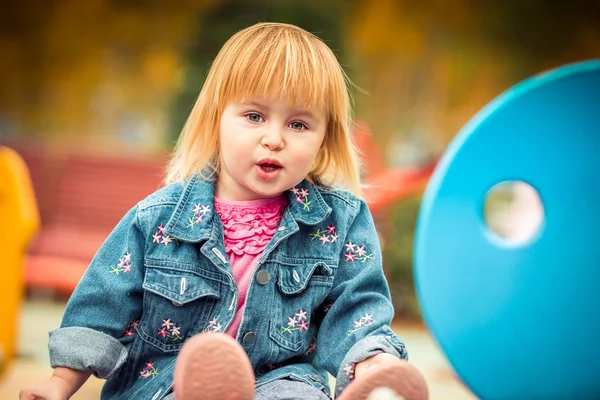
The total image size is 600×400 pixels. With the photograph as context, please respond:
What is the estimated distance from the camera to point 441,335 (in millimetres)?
1652

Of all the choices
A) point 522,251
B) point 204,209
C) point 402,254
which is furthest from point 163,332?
point 402,254

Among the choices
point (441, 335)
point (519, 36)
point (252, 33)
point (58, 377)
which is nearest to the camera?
point (58, 377)

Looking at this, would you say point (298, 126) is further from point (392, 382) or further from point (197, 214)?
point (392, 382)

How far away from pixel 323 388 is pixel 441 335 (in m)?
0.33

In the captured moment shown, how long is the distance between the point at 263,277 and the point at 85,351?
0.35 metres

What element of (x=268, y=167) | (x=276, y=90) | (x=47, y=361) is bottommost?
(x=47, y=361)

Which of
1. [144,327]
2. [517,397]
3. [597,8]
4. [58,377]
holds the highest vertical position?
[597,8]

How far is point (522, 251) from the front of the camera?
5.43 ft

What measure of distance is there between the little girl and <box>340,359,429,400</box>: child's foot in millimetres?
206

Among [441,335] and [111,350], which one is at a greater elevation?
[441,335]

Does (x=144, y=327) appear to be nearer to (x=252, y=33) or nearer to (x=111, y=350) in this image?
(x=111, y=350)

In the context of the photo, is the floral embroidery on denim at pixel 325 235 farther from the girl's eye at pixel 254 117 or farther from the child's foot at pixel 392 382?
the child's foot at pixel 392 382

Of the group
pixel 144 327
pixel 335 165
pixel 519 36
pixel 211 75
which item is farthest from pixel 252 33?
pixel 519 36

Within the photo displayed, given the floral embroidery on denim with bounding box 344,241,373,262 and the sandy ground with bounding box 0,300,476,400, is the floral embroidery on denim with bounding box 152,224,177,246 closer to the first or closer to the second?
the floral embroidery on denim with bounding box 344,241,373,262
